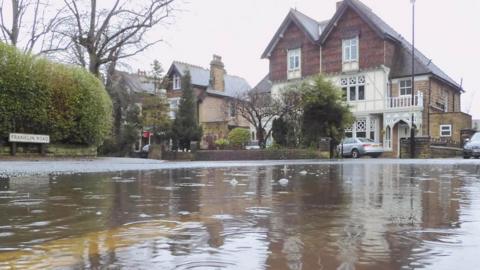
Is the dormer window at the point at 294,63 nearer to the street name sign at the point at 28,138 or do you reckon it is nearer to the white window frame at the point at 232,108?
the white window frame at the point at 232,108

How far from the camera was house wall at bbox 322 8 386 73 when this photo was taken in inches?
1564

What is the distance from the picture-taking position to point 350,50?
136 ft

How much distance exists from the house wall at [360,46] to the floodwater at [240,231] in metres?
34.9

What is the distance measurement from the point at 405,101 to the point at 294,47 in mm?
11178

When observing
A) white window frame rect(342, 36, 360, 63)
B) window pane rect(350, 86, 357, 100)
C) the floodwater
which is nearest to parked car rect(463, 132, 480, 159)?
window pane rect(350, 86, 357, 100)

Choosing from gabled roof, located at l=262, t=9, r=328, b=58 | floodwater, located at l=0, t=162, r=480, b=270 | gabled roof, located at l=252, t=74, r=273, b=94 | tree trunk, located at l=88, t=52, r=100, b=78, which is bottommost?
floodwater, located at l=0, t=162, r=480, b=270

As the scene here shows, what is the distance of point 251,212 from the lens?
15.7ft

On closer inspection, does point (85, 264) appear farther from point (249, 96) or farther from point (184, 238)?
point (249, 96)

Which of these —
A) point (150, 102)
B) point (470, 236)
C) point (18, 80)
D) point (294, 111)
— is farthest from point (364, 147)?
point (470, 236)

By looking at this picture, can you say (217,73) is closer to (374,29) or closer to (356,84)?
(356,84)

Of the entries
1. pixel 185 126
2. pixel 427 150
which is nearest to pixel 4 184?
pixel 427 150

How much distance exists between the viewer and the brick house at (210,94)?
50812 mm

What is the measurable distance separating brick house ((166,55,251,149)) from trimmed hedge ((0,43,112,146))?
2905cm

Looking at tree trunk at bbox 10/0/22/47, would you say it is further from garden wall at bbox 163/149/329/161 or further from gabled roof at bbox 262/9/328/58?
gabled roof at bbox 262/9/328/58
